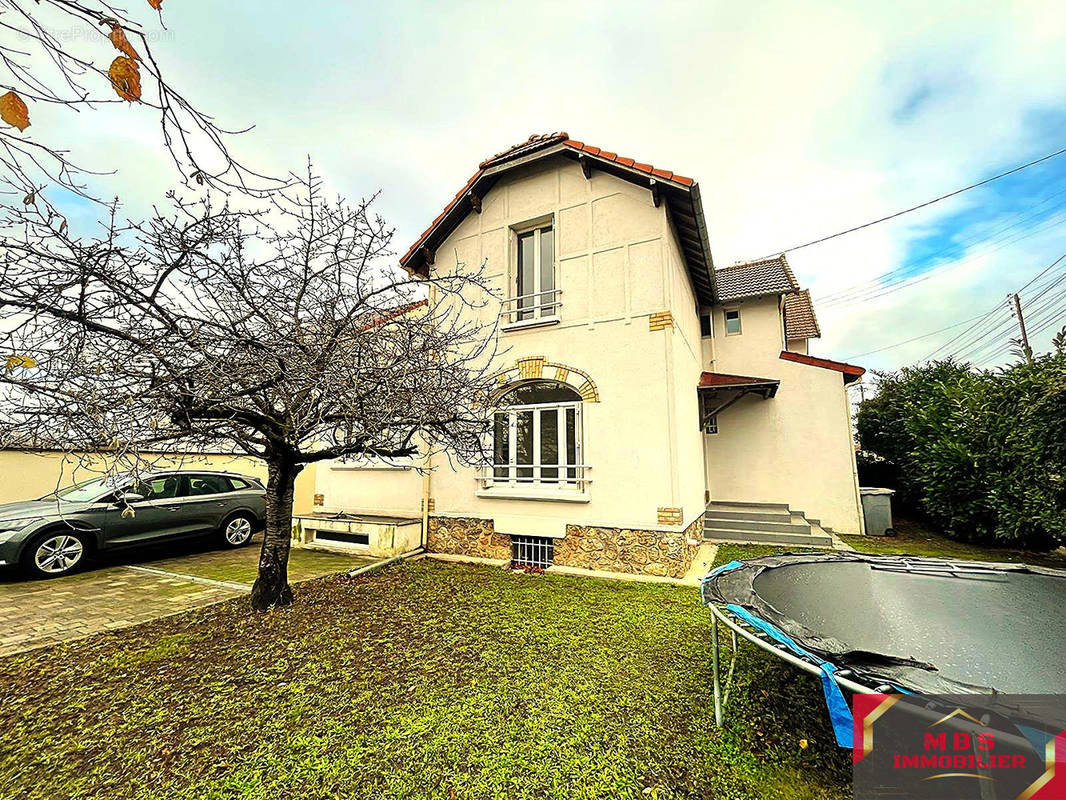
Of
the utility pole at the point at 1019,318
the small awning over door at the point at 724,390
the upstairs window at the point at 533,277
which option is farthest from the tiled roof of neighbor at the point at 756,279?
the utility pole at the point at 1019,318

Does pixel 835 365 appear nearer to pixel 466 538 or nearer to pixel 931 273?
pixel 466 538

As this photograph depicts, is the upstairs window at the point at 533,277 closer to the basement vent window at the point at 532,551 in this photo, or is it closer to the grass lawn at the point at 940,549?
the basement vent window at the point at 532,551

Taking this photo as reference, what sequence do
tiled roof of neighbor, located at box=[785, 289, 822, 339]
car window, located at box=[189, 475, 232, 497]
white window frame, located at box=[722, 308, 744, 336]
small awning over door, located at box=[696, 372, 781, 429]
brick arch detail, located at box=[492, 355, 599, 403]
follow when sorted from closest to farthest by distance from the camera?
1. brick arch detail, located at box=[492, 355, 599, 403]
2. car window, located at box=[189, 475, 232, 497]
3. small awning over door, located at box=[696, 372, 781, 429]
4. white window frame, located at box=[722, 308, 744, 336]
5. tiled roof of neighbor, located at box=[785, 289, 822, 339]

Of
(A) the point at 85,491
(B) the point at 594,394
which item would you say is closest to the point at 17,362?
(B) the point at 594,394

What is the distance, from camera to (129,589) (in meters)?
6.12

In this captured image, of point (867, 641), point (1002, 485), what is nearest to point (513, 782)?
point (867, 641)

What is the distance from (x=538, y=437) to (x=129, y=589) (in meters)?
6.54

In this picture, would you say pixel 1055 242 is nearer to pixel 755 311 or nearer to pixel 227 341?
pixel 755 311

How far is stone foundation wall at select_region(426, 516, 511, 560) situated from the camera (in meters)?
8.18

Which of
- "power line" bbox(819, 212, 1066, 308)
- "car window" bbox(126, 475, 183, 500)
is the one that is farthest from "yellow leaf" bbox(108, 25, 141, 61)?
"power line" bbox(819, 212, 1066, 308)

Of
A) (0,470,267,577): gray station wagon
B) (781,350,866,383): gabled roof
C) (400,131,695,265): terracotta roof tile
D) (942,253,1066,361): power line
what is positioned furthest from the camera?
(942,253,1066,361): power line

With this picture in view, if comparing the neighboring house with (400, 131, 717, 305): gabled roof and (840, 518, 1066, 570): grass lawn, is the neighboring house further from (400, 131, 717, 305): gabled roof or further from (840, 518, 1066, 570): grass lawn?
(840, 518, 1066, 570): grass lawn

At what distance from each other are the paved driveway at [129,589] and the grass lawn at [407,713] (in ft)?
2.09

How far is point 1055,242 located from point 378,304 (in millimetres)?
18365
